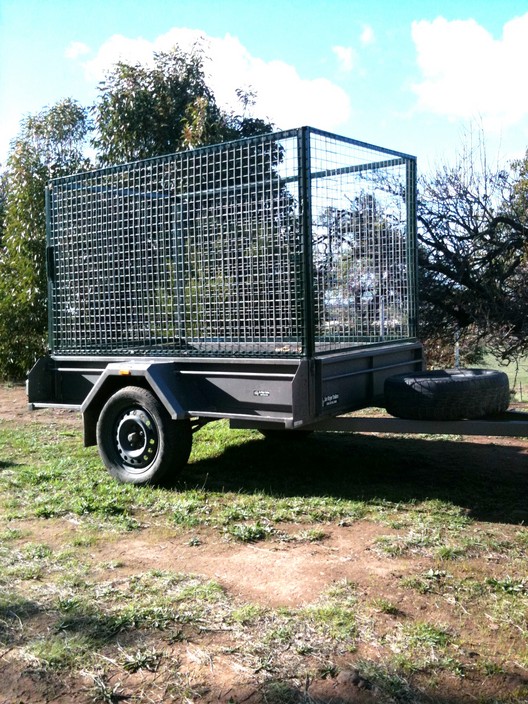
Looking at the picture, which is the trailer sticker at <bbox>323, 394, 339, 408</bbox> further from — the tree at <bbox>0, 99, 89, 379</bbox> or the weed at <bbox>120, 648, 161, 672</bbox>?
the tree at <bbox>0, 99, 89, 379</bbox>

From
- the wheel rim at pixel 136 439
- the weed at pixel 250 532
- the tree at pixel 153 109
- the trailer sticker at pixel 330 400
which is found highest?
the tree at pixel 153 109

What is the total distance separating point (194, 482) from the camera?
22.0 feet

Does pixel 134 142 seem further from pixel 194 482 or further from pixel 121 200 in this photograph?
pixel 194 482

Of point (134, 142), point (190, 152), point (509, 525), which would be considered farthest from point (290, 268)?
point (134, 142)

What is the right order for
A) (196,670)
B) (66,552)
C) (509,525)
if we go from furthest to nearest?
(509,525) → (66,552) → (196,670)

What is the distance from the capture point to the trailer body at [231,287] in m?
5.80

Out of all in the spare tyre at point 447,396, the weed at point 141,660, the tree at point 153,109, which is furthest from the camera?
the tree at point 153,109

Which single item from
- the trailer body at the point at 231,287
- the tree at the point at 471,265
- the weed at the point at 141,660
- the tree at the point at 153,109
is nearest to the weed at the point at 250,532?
the trailer body at the point at 231,287

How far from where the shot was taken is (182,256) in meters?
6.46

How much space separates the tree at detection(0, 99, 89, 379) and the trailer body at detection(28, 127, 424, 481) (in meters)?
7.10

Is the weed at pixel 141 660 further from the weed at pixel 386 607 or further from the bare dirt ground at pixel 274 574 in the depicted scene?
the weed at pixel 386 607

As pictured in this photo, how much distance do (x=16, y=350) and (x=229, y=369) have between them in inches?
382

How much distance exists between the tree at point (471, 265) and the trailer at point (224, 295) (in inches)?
108

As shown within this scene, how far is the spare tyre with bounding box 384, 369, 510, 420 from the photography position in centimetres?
557
